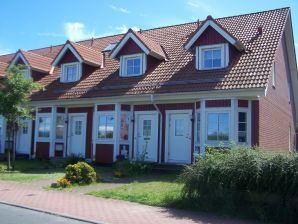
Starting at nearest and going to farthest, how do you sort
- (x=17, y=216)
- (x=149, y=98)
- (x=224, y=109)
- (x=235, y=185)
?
(x=17, y=216) < (x=235, y=185) < (x=224, y=109) < (x=149, y=98)

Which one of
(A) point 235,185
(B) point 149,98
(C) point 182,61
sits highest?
(C) point 182,61

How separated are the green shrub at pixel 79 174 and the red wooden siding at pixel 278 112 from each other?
7105mm

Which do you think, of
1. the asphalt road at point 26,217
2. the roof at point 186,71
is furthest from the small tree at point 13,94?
the asphalt road at point 26,217

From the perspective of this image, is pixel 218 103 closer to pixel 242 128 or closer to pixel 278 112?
pixel 242 128

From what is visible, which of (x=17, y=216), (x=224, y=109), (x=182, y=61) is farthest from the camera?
(x=182, y=61)

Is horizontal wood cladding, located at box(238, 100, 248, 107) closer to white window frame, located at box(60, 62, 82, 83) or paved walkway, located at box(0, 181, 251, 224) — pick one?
paved walkway, located at box(0, 181, 251, 224)

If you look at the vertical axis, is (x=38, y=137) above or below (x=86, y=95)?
below

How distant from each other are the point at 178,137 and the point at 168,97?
2045 mm

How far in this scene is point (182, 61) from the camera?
20.3 m

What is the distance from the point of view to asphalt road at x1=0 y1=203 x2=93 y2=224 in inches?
349

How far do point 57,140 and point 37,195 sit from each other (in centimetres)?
1130

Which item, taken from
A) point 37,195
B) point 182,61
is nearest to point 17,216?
point 37,195

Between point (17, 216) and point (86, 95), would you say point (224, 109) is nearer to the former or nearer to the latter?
point (86, 95)

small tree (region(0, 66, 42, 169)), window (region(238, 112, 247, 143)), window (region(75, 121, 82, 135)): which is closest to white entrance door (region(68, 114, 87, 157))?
window (region(75, 121, 82, 135))
